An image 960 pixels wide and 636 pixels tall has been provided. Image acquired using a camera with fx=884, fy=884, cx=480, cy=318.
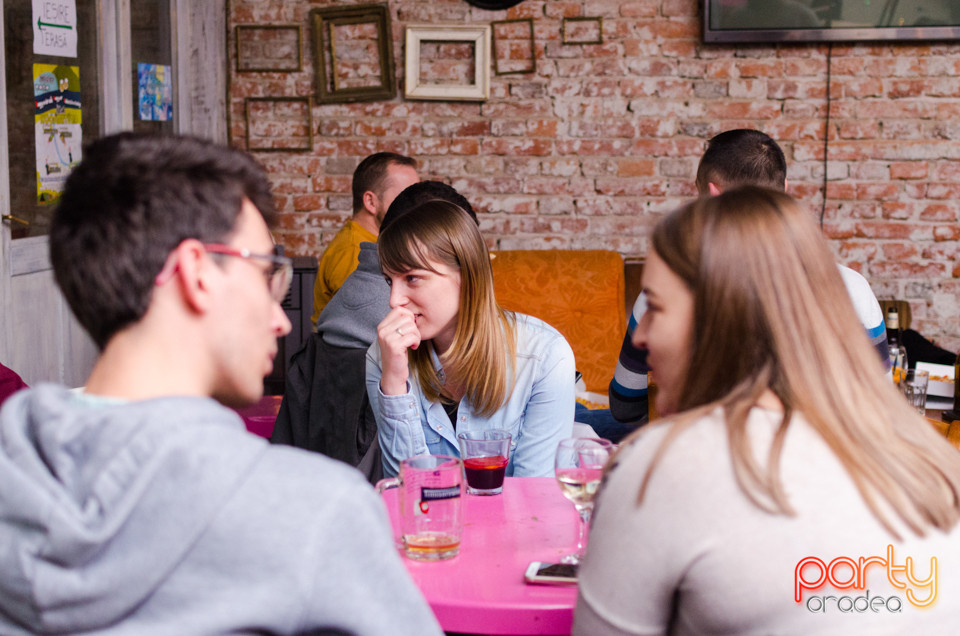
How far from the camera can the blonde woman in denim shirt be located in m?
1.75

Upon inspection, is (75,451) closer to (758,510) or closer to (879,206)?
(758,510)

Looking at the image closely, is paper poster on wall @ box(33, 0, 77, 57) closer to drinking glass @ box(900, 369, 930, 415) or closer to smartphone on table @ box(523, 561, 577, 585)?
smartphone on table @ box(523, 561, 577, 585)

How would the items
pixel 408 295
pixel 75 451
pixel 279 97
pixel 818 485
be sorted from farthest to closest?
pixel 279 97, pixel 408 295, pixel 818 485, pixel 75 451

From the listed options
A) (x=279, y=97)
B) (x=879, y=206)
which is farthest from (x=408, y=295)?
(x=879, y=206)

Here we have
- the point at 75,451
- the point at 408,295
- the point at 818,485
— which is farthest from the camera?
the point at 408,295

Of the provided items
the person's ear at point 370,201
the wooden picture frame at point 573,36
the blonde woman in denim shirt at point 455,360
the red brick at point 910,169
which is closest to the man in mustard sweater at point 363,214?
the person's ear at point 370,201

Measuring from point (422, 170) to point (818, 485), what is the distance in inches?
127

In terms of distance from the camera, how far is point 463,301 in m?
1.85

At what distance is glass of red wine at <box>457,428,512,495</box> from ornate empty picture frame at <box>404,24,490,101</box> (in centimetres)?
266

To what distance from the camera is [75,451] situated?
688 mm

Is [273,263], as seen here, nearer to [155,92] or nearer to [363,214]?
[363,214]

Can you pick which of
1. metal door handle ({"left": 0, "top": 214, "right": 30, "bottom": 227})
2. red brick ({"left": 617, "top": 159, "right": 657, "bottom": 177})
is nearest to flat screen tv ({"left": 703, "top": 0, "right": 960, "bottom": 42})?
red brick ({"left": 617, "top": 159, "right": 657, "bottom": 177})

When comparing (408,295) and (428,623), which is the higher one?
(408,295)

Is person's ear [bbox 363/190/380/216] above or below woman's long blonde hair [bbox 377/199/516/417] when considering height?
above
